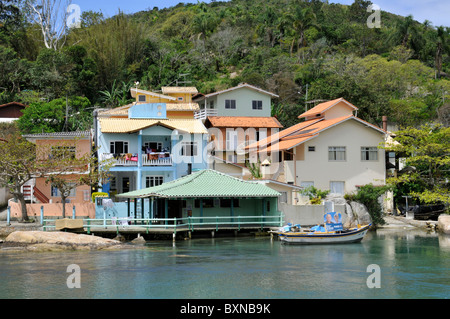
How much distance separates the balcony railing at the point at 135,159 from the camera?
4316 centimetres

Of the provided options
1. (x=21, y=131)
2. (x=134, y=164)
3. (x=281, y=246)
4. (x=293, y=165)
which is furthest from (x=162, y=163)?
(x=21, y=131)

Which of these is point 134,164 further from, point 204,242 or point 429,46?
point 429,46

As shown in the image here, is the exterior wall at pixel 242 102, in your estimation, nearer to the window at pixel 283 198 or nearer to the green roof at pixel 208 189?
the window at pixel 283 198

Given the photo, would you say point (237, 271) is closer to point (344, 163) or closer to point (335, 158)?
point (335, 158)

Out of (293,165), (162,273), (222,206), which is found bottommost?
(162,273)

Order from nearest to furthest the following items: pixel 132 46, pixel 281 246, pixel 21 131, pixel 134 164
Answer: pixel 281 246
pixel 134 164
pixel 21 131
pixel 132 46

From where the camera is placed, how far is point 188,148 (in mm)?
45969

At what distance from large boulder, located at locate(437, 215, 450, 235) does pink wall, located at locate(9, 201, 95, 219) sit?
82.7 feet

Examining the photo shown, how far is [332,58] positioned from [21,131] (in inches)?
1751

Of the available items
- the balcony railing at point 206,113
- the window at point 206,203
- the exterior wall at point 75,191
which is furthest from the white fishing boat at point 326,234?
the balcony railing at point 206,113

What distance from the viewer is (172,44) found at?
86062 mm

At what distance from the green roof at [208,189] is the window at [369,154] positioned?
12186mm

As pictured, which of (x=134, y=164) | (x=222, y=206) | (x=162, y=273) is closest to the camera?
(x=162, y=273)

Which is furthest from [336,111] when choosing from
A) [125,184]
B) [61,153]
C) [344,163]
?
[61,153]
